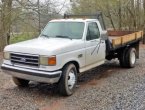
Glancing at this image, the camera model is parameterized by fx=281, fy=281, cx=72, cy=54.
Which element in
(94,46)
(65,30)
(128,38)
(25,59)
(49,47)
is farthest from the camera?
(128,38)

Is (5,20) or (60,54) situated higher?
(5,20)

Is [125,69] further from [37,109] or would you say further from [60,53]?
[37,109]

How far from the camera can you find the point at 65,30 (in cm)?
827

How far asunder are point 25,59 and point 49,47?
0.70 metres

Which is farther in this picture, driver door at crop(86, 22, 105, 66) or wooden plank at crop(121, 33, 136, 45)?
wooden plank at crop(121, 33, 136, 45)

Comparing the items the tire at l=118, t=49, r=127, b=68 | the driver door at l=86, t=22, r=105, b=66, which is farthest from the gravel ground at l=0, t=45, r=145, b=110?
the tire at l=118, t=49, r=127, b=68

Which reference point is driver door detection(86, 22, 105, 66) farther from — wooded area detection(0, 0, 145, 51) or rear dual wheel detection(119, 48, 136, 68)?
wooded area detection(0, 0, 145, 51)

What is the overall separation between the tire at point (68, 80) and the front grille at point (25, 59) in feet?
2.41

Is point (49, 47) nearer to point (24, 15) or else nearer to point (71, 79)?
point (71, 79)

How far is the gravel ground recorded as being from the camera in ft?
20.5

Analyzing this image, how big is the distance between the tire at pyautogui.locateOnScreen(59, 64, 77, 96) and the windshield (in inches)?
44.8

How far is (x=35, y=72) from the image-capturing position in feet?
22.0

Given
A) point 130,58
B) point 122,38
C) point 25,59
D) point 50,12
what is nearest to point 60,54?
point 25,59

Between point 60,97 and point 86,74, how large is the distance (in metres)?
2.77
